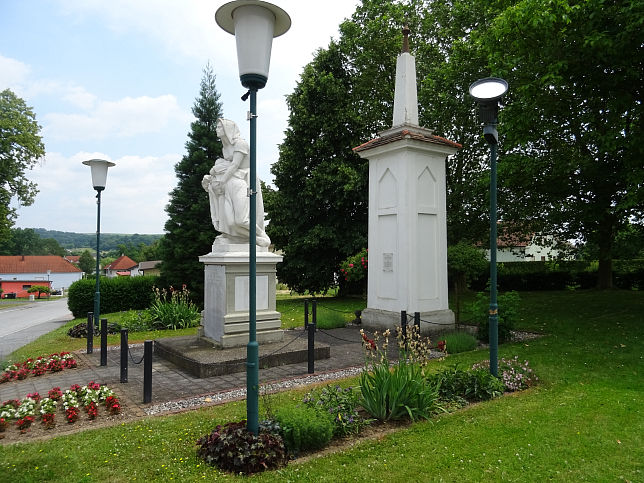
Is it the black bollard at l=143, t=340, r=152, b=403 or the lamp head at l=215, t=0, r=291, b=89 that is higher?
the lamp head at l=215, t=0, r=291, b=89

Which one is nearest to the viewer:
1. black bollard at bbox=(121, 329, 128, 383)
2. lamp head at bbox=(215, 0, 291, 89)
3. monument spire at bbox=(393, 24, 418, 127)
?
lamp head at bbox=(215, 0, 291, 89)

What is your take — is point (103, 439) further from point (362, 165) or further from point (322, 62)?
point (322, 62)

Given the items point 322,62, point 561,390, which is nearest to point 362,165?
point 322,62

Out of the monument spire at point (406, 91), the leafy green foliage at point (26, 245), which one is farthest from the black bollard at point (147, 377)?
the leafy green foliage at point (26, 245)

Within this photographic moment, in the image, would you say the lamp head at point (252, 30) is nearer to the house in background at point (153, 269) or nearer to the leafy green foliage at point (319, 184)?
the leafy green foliage at point (319, 184)

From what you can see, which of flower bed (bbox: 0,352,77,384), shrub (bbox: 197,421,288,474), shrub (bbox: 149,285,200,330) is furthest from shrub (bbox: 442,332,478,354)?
shrub (bbox: 149,285,200,330)

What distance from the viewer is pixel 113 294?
1870cm

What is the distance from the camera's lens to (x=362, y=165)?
20.1 meters

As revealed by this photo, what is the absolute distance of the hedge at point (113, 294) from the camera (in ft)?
57.9

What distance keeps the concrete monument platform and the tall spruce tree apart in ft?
39.9

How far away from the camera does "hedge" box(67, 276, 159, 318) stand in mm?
17656

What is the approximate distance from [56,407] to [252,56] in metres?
5.13

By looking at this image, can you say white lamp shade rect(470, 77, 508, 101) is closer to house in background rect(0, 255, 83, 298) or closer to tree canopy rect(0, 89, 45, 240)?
tree canopy rect(0, 89, 45, 240)

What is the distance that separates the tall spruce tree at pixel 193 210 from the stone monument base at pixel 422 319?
38.2 feet
